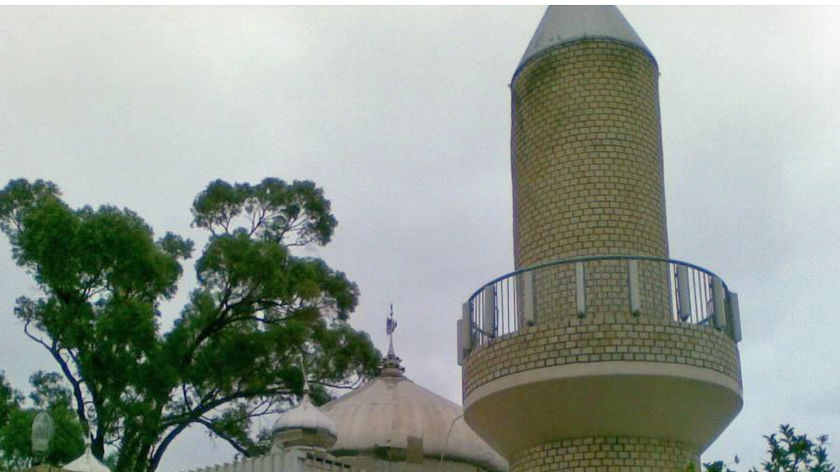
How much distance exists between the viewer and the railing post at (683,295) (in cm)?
1216

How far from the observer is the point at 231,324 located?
77.6ft

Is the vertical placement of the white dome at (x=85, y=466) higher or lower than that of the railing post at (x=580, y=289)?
lower

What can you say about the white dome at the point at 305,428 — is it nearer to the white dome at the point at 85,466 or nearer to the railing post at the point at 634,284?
the white dome at the point at 85,466

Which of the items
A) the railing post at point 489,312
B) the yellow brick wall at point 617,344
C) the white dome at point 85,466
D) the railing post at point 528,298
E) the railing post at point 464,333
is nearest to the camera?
the yellow brick wall at point 617,344

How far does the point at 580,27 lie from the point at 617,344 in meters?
4.25

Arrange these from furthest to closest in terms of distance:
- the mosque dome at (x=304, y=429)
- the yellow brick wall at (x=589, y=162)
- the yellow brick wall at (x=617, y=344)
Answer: the mosque dome at (x=304, y=429) → the yellow brick wall at (x=589, y=162) → the yellow brick wall at (x=617, y=344)

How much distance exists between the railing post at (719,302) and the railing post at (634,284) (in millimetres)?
892

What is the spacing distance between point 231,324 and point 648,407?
13148 millimetres

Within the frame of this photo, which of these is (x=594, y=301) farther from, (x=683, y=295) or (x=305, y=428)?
(x=305, y=428)

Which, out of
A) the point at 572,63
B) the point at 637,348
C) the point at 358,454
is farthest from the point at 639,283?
the point at 358,454

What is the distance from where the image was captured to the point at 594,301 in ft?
40.4

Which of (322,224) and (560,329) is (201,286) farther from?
(560,329)

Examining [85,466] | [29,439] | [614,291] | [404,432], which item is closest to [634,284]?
[614,291]

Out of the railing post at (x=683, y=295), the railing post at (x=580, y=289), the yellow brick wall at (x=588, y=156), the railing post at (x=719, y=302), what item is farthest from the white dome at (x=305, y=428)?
the railing post at (x=719, y=302)
